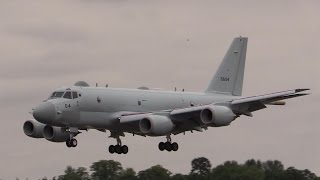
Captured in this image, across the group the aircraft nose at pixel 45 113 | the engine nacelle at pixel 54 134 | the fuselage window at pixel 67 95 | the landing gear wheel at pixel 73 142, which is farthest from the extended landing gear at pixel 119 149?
the aircraft nose at pixel 45 113

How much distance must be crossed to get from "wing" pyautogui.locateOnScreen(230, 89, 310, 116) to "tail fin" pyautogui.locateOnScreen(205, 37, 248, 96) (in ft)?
28.1

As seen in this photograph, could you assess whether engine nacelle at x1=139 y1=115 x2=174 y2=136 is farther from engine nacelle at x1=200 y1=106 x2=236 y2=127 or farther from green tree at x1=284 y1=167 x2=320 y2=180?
green tree at x1=284 y1=167 x2=320 y2=180

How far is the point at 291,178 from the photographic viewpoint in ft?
592

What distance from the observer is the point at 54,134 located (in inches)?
5054

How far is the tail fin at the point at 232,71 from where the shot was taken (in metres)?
138

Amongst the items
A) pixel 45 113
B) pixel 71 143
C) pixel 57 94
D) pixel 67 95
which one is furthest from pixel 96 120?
pixel 45 113

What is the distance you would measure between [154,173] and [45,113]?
7591 cm

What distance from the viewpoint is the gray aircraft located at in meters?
122

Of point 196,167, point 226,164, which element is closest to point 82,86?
point 226,164

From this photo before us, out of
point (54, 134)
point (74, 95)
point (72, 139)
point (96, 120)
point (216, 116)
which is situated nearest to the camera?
point (74, 95)

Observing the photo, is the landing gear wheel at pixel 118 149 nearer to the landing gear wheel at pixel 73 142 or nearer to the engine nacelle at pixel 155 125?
the engine nacelle at pixel 155 125

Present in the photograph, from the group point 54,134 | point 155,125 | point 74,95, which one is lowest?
point 155,125

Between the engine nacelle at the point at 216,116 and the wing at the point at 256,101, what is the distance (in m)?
2.35

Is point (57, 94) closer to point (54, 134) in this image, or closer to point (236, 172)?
point (54, 134)
